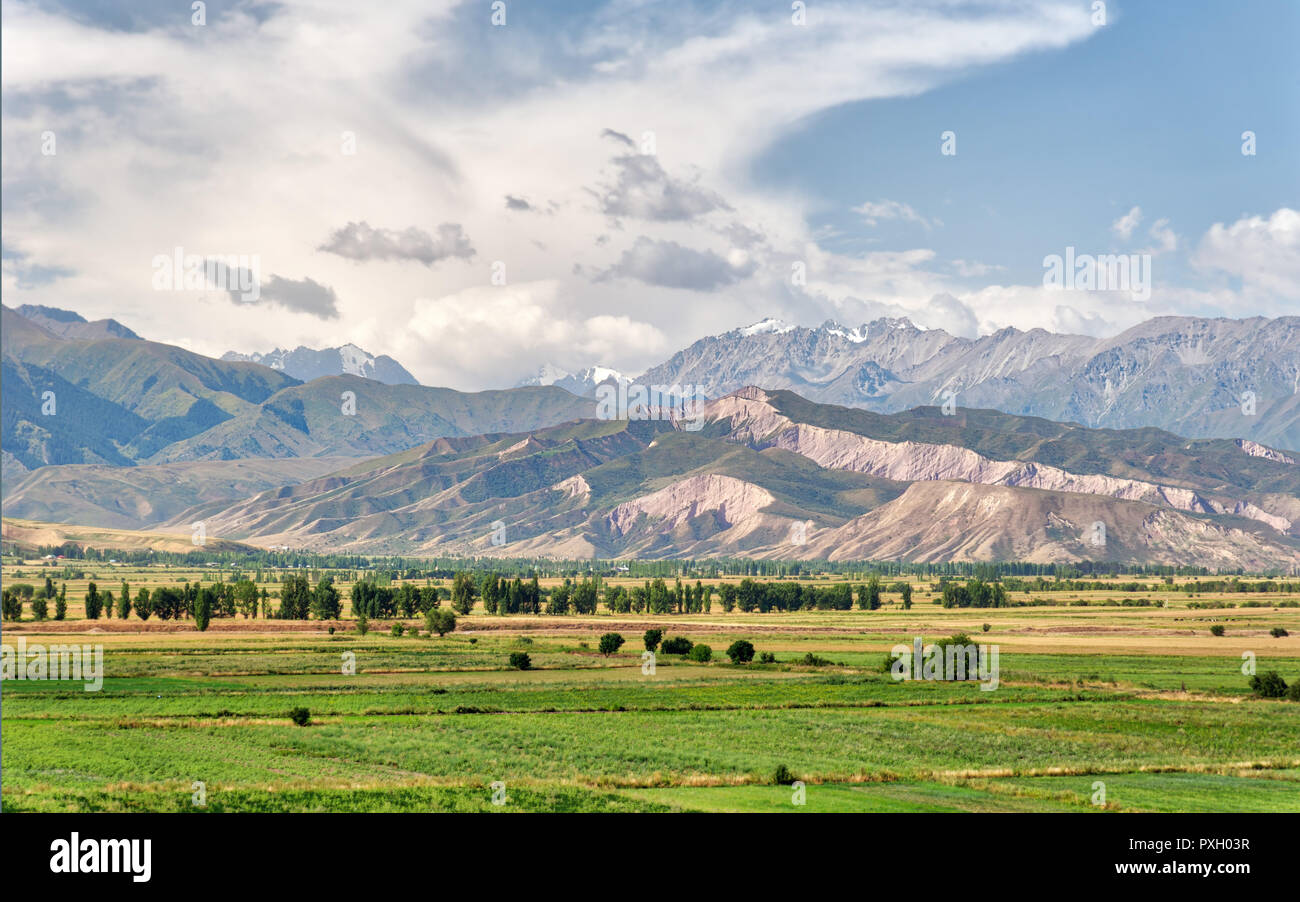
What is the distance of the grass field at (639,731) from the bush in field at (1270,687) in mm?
1614

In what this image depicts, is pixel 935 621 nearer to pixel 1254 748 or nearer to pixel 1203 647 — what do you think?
pixel 1203 647

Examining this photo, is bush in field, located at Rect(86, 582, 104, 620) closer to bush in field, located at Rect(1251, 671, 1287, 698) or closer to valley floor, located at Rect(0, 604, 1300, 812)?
valley floor, located at Rect(0, 604, 1300, 812)

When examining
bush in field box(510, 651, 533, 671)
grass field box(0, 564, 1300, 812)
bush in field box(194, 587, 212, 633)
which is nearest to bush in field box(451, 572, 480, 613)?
bush in field box(194, 587, 212, 633)

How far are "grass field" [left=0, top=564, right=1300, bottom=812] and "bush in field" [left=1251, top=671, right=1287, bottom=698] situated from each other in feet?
5.29

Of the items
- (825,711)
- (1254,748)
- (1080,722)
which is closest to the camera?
(1254,748)

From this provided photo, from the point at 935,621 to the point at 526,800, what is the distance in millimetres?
140215

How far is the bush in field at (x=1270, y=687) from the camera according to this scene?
8369cm

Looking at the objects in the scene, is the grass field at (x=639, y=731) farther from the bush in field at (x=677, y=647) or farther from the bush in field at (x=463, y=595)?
the bush in field at (x=463, y=595)

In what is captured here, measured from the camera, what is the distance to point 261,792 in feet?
128

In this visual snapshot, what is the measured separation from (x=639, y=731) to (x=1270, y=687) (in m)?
54.6

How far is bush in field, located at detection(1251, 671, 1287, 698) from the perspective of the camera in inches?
3295

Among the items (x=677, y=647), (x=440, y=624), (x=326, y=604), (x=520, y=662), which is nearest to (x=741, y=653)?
(x=677, y=647)
